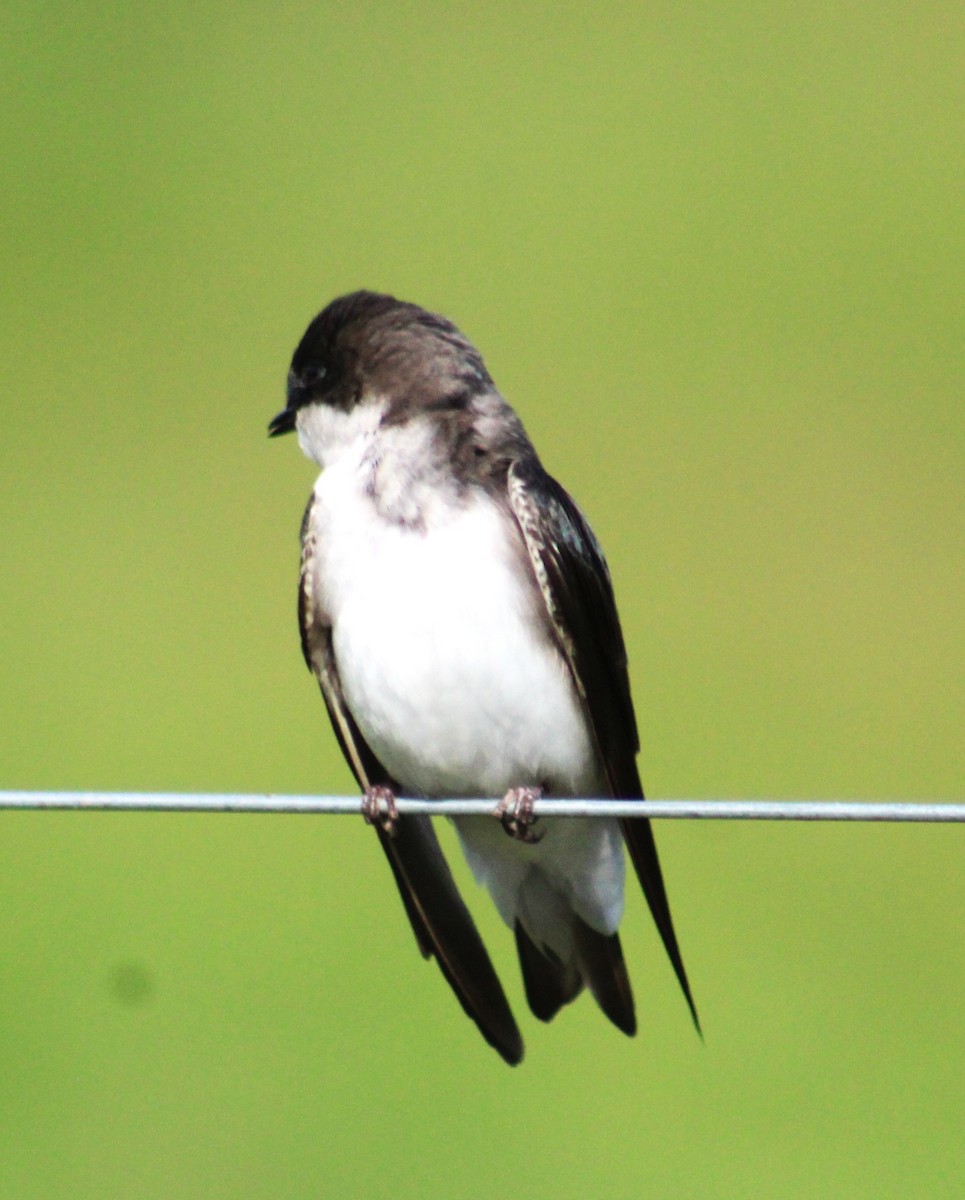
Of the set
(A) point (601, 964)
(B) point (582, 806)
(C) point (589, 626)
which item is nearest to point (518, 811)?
(C) point (589, 626)

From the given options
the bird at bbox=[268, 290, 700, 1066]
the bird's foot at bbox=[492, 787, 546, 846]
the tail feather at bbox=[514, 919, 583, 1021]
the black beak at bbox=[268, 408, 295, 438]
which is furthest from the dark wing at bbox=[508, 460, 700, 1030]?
the black beak at bbox=[268, 408, 295, 438]

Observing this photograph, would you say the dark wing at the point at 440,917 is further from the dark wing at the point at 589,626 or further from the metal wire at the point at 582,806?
the metal wire at the point at 582,806

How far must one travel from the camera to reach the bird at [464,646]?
153 inches

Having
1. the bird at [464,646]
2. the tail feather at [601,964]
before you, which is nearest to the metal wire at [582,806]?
the bird at [464,646]

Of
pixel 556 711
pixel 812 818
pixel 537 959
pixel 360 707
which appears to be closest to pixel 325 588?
pixel 360 707

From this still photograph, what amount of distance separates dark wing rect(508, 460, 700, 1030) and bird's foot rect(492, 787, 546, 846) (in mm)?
172

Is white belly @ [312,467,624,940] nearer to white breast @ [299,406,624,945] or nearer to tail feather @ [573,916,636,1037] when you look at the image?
white breast @ [299,406,624,945]

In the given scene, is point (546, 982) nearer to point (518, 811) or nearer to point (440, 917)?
point (440, 917)

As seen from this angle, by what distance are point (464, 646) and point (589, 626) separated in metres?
0.30

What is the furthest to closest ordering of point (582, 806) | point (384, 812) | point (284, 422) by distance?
1. point (284, 422)
2. point (384, 812)
3. point (582, 806)

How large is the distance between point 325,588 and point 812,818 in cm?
153

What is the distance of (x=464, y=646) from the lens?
387 centimetres

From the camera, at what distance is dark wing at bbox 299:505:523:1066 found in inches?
169

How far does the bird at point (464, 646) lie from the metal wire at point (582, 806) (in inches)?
25.5
